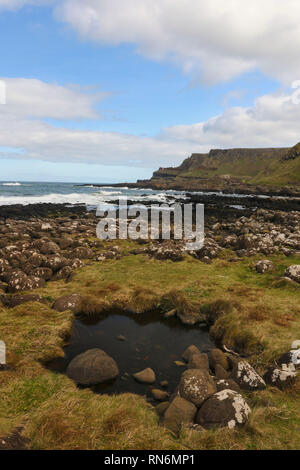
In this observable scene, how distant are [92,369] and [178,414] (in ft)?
10.6

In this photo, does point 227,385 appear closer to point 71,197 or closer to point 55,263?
point 55,263

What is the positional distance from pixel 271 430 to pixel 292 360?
299 centimetres

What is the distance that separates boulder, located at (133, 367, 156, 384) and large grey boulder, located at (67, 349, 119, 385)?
0.73 m

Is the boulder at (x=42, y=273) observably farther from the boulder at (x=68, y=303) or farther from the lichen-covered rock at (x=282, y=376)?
the lichen-covered rock at (x=282, y=376)

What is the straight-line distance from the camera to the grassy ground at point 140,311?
569cm

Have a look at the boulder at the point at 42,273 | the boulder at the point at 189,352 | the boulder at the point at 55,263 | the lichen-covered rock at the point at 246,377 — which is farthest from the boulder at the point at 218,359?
the boulder at the point at 55,263

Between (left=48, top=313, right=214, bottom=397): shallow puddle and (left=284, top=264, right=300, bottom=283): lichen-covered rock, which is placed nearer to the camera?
(left=48, top=313, right=214, bottom=397): shallow puddle

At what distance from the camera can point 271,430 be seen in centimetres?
613

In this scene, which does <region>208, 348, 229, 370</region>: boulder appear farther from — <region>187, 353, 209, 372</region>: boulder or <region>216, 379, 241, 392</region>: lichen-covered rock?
<region>216, 379, 241, 392</region>: lichen-covered rock

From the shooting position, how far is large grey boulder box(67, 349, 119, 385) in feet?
27.4

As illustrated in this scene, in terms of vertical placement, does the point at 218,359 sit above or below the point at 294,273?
below

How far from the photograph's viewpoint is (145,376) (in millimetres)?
8609

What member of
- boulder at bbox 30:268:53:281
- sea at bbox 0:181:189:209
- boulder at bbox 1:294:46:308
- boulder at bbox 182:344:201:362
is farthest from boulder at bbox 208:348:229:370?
sea at bbox 0:181:189:209

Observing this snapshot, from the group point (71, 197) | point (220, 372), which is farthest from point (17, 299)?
point (71, 197)
